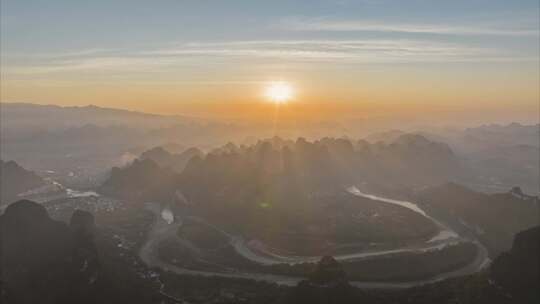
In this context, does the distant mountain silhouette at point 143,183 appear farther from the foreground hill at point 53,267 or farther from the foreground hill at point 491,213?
the foreground hill at point 491,213

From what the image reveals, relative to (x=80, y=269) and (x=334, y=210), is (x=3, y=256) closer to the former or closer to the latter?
(x=80, y=269)

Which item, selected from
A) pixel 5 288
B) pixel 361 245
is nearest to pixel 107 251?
pixel 5 288

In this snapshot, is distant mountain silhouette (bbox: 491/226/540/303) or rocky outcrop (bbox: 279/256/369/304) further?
rocky outcrop (bbox: 279/256/369/304)

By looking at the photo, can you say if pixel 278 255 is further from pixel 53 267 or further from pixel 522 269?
pixel 522 269

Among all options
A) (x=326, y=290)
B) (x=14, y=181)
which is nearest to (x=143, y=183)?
(x=14, y=181)

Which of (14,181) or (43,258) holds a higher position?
(43,258)

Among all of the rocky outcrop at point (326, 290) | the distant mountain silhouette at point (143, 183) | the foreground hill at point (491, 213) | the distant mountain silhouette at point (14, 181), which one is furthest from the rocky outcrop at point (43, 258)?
the distant mountain silhouette at point (14, 181)

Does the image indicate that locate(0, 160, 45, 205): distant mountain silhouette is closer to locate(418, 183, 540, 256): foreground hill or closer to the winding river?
the winding river

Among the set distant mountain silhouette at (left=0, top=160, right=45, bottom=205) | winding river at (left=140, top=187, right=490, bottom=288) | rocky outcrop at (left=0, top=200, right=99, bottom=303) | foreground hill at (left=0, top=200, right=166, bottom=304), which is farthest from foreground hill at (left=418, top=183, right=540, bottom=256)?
distant mountain silhouette at (left=0, top=160, right=45, bottom=205)
